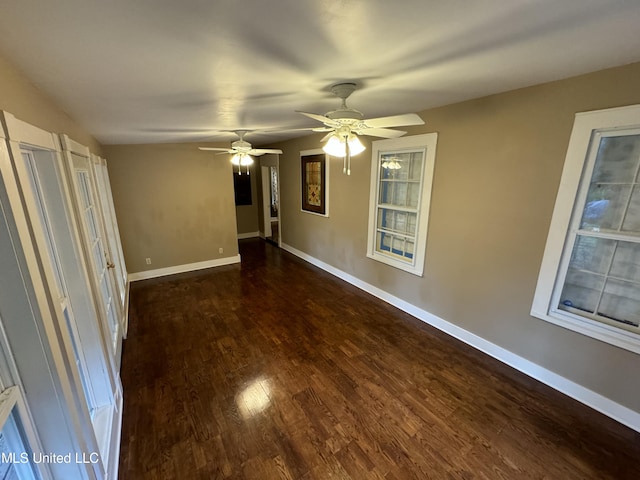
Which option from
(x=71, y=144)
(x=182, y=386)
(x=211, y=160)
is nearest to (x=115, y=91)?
(x=71, y=144)

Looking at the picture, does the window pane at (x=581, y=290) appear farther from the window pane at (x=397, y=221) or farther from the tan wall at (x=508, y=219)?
the window pane at (x=397, y=221)

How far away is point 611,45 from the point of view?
136cm

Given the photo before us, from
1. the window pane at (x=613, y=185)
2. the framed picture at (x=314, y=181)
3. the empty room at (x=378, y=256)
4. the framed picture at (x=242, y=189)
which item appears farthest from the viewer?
the framed picture at (x=242, y=189)

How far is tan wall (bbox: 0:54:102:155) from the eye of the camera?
1094 millimetres

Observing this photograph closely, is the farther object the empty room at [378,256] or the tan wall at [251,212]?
the tan wall at [251,212]

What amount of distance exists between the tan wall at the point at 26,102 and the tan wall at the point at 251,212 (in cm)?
505

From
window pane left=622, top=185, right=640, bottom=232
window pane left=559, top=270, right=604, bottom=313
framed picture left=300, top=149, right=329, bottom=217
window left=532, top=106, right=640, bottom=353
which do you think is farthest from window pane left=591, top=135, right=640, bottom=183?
framed picture left=300, top=149, right=329, bottom=217

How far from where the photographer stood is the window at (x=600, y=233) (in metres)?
1.80

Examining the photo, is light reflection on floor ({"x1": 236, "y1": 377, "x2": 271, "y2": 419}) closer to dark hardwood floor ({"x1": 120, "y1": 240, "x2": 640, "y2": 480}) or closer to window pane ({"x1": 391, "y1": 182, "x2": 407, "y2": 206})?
dark hardwood floor ({"x1": 120, "y1": 240, "x2": 640, "y2": 480})

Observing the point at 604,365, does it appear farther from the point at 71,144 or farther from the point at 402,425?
the point at 71,144

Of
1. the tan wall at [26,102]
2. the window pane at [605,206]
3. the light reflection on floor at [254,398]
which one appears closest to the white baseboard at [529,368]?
the window pane at [605,206]

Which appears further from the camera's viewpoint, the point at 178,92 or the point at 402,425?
the point at 402,425

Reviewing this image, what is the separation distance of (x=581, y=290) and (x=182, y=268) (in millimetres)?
5323

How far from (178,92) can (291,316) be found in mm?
2614
